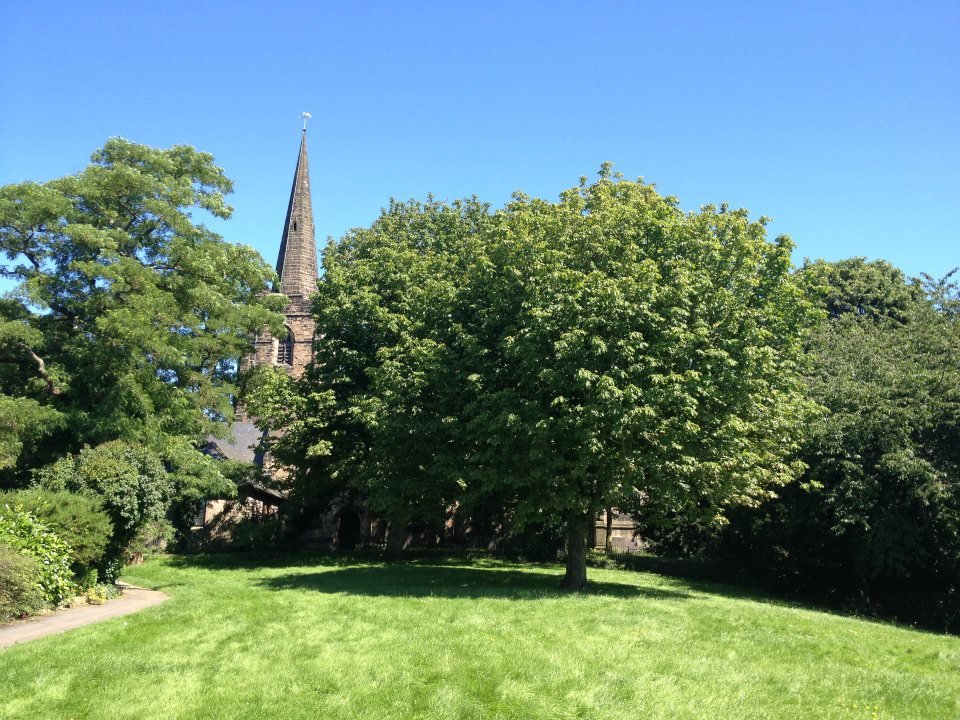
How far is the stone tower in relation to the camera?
47094mm

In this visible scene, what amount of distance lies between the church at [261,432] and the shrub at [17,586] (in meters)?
13.1

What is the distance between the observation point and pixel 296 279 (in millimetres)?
48344

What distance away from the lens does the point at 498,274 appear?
62.1ft

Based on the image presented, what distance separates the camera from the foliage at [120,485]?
14.1 meters

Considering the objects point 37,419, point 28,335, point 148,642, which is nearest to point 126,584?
point 37,419

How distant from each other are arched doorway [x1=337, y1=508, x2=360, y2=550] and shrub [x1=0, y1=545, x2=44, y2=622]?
25517mm

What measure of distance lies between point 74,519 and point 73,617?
6.50ft

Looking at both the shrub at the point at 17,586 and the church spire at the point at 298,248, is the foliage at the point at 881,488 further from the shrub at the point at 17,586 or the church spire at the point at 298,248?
the church spire at the point at 298,248

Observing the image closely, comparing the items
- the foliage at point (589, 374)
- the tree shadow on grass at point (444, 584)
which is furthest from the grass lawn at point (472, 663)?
the foliage at point (589, 374)

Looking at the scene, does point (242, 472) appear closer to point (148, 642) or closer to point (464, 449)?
point (464, 449)

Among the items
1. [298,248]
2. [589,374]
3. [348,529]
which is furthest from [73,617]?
[298,248]

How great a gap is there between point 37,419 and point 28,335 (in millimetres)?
2429

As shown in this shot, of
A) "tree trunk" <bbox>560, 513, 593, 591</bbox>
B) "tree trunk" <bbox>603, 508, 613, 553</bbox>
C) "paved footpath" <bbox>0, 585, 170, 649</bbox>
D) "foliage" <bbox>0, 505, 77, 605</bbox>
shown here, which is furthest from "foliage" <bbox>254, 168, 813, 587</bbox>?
"tree trunk" <bbox>603, 508, 613, 553</bbox>

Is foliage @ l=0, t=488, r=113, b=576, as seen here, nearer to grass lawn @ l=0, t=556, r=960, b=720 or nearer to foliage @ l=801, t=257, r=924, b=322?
grass lawn @ l=0, t=556, r=960, b=720
